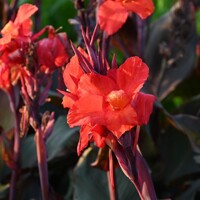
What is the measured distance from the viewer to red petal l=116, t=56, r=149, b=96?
25.5 inches

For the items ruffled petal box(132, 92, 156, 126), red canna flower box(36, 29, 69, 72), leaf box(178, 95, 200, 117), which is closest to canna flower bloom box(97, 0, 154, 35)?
ruffled petal box(132, 92, 156, 126)

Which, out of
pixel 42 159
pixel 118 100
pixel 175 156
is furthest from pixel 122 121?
pixel 175 156

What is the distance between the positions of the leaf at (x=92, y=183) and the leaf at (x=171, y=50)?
0.36 m

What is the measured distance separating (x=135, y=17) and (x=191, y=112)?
11.7 inches

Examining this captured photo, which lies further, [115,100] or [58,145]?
[58,145]

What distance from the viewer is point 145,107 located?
65 cm

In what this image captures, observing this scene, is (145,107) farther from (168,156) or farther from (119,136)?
(168,156)

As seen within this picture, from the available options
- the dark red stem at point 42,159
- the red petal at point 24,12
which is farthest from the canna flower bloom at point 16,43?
the dark red stem at point 42,159

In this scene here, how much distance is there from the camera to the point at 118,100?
65 centimetres

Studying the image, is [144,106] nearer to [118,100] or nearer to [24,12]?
[118,100]

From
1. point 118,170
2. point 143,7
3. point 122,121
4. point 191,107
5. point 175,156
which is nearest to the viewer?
point 122,121

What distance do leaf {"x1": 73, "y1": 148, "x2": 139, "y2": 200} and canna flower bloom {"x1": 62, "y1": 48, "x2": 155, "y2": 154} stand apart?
16.2 inches

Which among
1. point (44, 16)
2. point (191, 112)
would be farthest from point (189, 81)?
point (44, 16)

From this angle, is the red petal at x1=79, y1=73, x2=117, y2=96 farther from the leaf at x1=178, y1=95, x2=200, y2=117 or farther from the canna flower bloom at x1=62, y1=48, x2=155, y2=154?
the leaf at x1=178, y1=95, x2=200, y2=117
